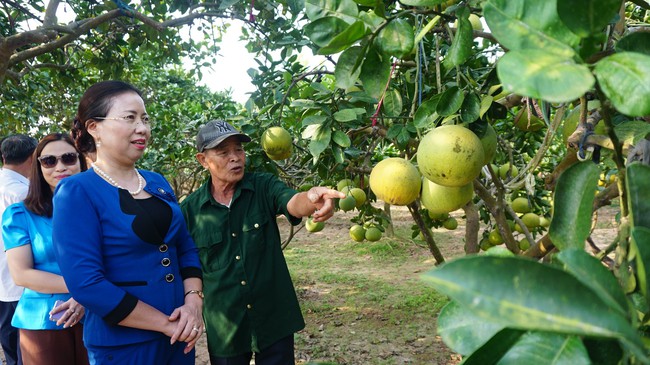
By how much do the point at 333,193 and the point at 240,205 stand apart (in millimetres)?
709

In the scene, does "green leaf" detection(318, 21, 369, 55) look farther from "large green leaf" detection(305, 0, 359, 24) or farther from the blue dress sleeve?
the blue dress sleeve

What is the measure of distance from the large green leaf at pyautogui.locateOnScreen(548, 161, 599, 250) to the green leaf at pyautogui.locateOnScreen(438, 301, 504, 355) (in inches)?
4.8

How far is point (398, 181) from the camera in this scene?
1480mm

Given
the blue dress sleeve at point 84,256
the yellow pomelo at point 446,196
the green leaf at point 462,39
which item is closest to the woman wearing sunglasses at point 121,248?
the blue dress sleeve at point 84,256

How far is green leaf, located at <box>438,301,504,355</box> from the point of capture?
1.68ft

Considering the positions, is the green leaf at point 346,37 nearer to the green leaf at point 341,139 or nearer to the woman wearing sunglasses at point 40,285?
the green leaf at point 341,139

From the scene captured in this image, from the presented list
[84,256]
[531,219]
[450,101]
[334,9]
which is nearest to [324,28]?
[334,9]

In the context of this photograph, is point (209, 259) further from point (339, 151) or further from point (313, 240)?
point (313, 240)

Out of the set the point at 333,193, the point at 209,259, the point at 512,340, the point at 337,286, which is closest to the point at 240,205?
the point at 209,259

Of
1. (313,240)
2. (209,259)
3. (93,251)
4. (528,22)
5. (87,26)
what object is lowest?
(313,240)

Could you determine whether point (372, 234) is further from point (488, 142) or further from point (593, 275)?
point (593, 275)

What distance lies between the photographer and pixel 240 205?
2457 millimetres

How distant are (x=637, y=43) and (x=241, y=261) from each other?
205cm

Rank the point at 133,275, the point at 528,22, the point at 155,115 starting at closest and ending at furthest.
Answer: the point at 528,22 < the point at 133,275 < the point at 155,115
